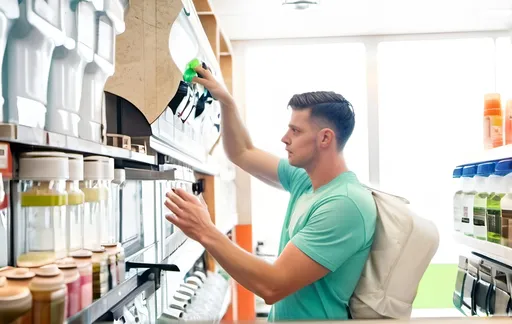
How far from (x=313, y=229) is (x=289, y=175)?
1.23ft

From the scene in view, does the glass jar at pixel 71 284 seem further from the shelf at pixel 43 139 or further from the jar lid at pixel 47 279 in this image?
the shelf at pixel 43 139

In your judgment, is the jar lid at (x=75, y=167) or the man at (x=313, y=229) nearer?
the jar lid at (x=75, y=167)

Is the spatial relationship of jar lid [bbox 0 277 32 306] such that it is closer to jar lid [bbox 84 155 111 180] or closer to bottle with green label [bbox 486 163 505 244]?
jar lid [bbox 84 155 111 180]

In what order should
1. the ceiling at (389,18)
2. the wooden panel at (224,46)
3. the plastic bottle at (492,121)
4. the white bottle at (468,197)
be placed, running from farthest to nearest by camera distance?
the wooden panel at (224,46) → the white bottle at (468,197) → the plastic bottle at (492,121) → the ceiling at (389,18)

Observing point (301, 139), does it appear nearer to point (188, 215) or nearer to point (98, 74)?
point (188, 215)

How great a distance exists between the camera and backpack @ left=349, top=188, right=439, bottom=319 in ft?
4.09

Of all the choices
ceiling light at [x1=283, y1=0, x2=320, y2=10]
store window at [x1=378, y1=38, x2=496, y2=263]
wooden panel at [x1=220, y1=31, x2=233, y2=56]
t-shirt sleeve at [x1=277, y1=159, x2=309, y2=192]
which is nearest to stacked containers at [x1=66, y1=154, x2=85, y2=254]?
t-shirt sleeve at [x1=277, y1=159, x2=309, y2=192]

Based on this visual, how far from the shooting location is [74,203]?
0.78 meters

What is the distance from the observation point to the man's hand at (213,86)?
1428 millimetres

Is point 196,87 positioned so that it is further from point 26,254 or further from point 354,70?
point 26,254

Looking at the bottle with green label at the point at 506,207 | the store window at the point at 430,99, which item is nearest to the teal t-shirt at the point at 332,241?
the store window at the point at 430,99

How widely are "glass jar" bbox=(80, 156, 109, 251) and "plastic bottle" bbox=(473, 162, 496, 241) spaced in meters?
1.47

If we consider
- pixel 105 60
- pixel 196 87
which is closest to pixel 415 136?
pixel 196 87

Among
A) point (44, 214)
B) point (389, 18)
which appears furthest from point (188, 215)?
point (389, 18)
